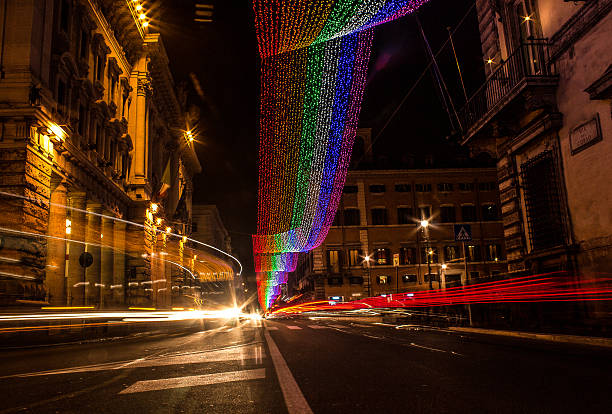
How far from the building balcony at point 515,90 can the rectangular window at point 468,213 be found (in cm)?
4018

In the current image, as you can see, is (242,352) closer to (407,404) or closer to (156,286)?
(407,404)

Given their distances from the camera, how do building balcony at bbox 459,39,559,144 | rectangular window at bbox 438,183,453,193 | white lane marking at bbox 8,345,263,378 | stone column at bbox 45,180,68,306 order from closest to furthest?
white lane marking at bbox 8,345,263,378, building balcony at bbox 459,39,559,144, stone column at bbox 45,180,68,306, rectangular window at bbox 438,183,453,193

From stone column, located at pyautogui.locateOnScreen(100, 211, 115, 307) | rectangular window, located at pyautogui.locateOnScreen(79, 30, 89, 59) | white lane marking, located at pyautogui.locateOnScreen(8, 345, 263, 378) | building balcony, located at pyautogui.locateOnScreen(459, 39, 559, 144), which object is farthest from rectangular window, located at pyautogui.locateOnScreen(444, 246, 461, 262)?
white lane marking, located at pyautogui.locateOnScreen(8, 345, 263, 378)

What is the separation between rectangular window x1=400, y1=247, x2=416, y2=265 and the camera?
5694cm

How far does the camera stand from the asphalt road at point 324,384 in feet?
15.5

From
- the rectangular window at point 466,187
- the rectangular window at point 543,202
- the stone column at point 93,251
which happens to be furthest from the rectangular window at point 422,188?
the rectangular window at point 543,202

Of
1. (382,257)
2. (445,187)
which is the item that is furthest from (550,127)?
(445,187)

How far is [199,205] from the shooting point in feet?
280

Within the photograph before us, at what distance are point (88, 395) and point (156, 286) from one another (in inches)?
1438

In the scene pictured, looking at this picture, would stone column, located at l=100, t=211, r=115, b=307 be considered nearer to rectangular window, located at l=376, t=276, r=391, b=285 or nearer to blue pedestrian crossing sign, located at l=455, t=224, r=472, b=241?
blue pedestrian crossing sign, located at l=455, t=224, r=472, b=241

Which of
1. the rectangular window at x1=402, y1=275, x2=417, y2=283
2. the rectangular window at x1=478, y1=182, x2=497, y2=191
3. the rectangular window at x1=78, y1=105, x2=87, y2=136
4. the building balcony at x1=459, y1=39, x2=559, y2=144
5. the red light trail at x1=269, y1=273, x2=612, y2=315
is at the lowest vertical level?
the red light trail at x1=269, y1=273, x2=612, y2=315

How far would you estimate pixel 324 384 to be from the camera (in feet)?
19.2

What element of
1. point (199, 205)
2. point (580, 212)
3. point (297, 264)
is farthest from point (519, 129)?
point (297, 264)

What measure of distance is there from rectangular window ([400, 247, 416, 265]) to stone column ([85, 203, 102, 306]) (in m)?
35.0
